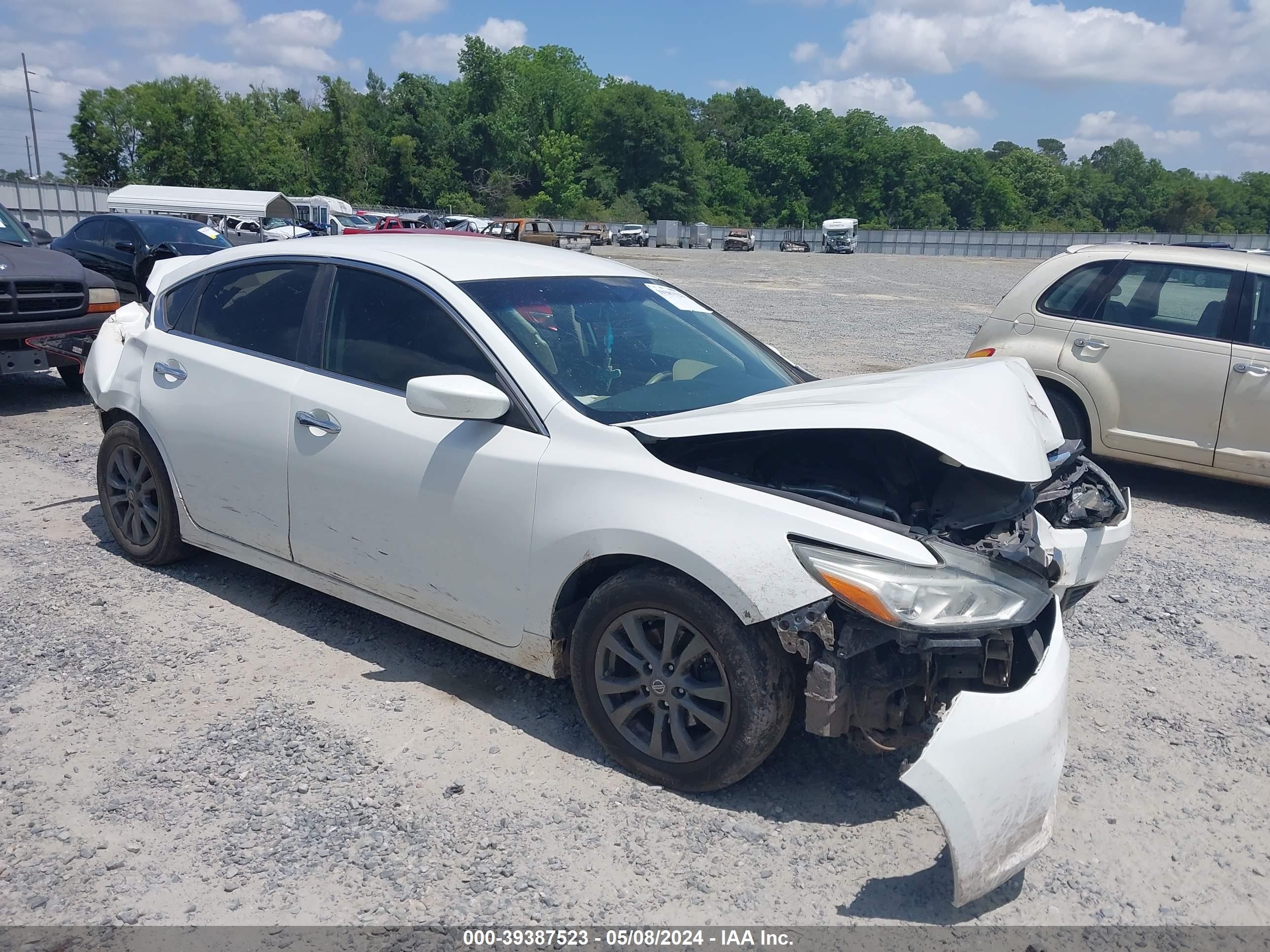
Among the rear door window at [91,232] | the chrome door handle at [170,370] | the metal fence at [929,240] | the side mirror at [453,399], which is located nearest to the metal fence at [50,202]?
the rear door window at [91,232]

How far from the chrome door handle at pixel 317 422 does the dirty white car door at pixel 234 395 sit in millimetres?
93

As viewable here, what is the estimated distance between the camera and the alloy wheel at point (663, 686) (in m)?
3.05

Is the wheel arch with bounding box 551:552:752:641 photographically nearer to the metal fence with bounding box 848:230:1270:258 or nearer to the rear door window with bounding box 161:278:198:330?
the rear door window with bounding box 161:278:198:330

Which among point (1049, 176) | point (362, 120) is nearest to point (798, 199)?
point (1049, 176)

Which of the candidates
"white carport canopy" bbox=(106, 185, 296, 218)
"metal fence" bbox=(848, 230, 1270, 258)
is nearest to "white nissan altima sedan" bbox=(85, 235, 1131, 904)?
"white carport canopy" bbox=(106, 185, 296, 218)

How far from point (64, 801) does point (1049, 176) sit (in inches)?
4680

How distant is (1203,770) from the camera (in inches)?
138

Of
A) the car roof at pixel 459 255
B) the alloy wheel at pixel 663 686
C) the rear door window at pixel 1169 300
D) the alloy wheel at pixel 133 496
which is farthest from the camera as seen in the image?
the rear door window at pixel 1169 300

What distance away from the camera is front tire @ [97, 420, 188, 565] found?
15.6 feet

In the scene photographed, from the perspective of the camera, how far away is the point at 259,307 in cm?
446

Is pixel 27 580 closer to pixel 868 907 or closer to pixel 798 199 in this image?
pixel 868 907

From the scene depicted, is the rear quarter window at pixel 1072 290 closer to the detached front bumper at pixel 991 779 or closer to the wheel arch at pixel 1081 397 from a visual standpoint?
the wheel arch at pixel 1081 397

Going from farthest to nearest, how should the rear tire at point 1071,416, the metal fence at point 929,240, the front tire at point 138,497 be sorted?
the metal fence at point 929,240 < the rear tire at point 1071,416 < the front tire at point 138,497

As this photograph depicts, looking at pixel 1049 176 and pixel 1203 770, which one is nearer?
pixel 1203 770
